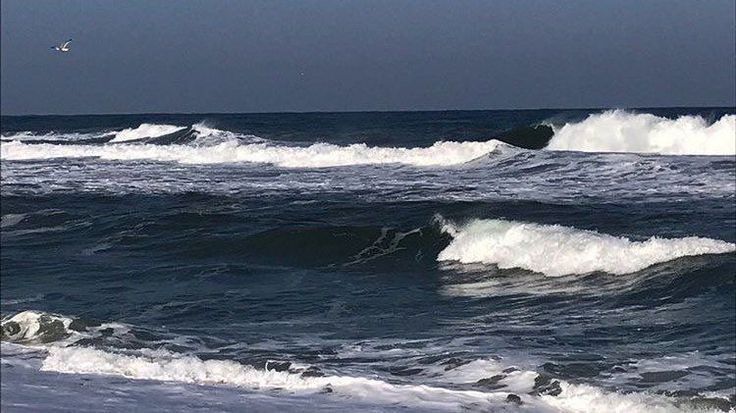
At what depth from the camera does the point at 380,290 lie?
43.5 ft

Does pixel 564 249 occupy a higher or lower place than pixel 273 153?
lower

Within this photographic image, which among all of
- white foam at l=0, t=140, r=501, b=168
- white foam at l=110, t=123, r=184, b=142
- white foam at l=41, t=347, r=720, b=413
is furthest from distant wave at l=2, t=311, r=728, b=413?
white foam at l=110, t=123, r=184, b=142

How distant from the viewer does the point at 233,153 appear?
120 ft

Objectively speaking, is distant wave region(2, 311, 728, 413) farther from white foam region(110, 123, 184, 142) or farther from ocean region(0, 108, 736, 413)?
white foam region(110, 123, 184, 142)

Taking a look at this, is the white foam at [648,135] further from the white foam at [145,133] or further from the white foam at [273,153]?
the white foam at [145,133]

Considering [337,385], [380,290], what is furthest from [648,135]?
[337,385]

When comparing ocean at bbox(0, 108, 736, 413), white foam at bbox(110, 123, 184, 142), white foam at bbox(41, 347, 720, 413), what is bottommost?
ocean at bbox(0, 108, 736, 413)

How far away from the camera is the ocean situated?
7930mm

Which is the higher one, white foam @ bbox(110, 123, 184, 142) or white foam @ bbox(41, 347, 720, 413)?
white foam @ bbox(110, 123, 184, 142)

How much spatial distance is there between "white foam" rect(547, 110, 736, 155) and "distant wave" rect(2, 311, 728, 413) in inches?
995

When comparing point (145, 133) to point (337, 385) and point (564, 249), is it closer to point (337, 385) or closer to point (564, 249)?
point (564, 249)

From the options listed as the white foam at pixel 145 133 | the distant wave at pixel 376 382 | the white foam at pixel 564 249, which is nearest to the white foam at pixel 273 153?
the white foam at pixel 145 133

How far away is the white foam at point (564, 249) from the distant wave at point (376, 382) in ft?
17.9

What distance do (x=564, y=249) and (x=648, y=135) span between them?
67.1 ft
